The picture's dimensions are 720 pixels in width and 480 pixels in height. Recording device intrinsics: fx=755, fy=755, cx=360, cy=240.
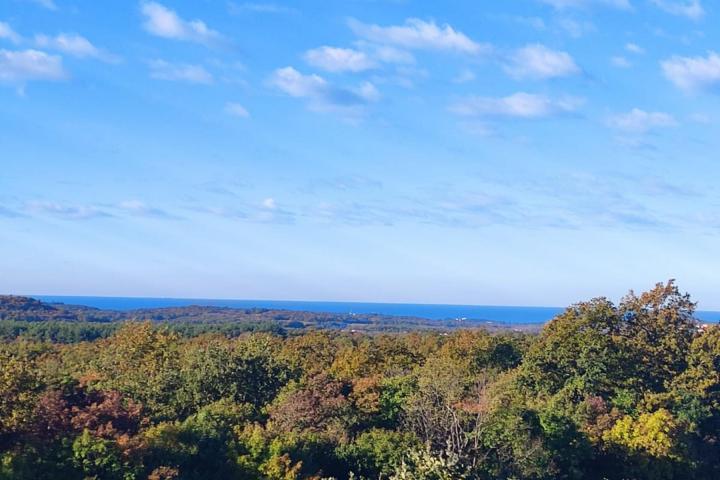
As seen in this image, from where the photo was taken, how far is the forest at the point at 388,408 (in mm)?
23109

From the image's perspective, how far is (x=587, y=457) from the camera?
30906mm

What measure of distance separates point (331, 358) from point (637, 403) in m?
19.8

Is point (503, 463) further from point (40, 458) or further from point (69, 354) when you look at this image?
point (69, 354)

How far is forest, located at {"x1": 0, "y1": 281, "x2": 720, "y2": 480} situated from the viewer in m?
23.1

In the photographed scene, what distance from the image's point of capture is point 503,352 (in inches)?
1951

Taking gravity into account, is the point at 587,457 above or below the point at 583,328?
below

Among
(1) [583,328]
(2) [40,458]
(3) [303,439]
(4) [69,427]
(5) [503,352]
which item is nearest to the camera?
(2) [40,458]

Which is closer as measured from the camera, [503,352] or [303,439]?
[303,439]

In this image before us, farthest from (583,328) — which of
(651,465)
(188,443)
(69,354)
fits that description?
(69,354)

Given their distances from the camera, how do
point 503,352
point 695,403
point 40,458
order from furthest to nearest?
point 503,352, point 695,403, point 40,458

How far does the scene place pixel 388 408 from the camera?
32.4 metres

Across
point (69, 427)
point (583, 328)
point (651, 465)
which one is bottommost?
point (651, 465)

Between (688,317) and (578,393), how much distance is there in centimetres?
969

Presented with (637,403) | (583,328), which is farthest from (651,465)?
A: (583,328)
